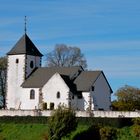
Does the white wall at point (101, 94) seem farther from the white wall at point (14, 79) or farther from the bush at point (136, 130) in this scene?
the bush at point (136, 130)

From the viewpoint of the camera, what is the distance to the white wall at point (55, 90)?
80.5 meters

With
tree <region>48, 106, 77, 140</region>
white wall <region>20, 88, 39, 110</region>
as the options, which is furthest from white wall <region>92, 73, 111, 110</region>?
tree <region>48, 106, 77, 140</region>

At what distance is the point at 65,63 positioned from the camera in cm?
9681

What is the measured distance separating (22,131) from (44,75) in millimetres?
13858

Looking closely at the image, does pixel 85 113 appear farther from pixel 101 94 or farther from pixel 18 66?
pixel 18 66

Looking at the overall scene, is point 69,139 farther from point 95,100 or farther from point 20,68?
point 20,68

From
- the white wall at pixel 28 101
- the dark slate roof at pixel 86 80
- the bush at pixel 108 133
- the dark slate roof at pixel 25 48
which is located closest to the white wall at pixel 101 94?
the dark slate roof at pixel 86 80

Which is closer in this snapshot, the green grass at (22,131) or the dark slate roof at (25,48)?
the green grass at (22,131)

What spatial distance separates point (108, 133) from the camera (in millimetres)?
64188

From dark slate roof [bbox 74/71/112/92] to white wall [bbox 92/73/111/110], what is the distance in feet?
1.72

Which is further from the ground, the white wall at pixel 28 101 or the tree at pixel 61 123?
the white wall at pixel 28 101

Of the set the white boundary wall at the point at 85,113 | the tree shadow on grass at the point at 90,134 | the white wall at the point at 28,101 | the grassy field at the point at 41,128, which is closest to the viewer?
the tree shadow on grass at the point at 90,134

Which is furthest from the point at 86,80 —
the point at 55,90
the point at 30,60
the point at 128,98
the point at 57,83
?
the point at 30,60

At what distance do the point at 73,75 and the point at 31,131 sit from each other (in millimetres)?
13448
